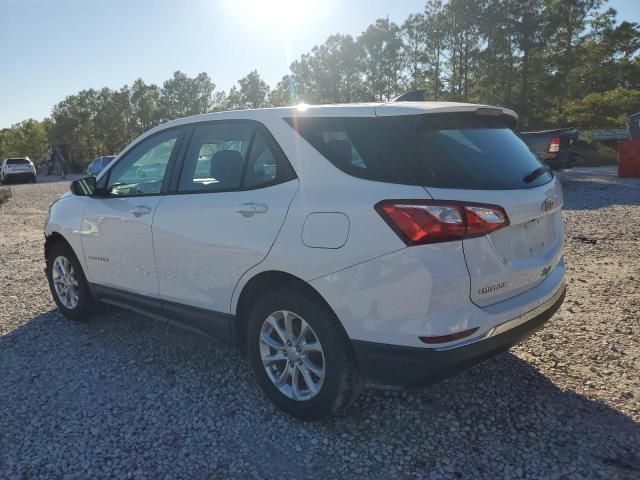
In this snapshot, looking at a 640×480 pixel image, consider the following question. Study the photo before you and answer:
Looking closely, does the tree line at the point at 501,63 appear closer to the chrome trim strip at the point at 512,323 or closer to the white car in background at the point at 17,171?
the white car in background at the point at 17,171

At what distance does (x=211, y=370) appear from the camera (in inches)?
142

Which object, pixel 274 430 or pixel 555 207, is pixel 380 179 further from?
pixel 274 430

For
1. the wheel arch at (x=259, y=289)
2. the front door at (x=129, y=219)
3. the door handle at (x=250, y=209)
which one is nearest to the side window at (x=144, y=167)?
the front door at (x=129, y=219)

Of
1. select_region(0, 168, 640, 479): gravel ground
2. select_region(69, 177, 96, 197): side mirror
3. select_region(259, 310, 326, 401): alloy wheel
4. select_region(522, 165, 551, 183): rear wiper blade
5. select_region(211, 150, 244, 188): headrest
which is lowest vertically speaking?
select_region(0, 168, 640, 479): gravel ground

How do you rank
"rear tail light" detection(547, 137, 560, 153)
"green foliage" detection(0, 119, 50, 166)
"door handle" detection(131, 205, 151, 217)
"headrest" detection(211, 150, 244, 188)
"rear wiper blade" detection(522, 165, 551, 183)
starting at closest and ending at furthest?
"rear wiper blade" detection(522, 165, 551, 183)
"headrest" detection(211, 150, 244, 188)
"door handle" detection(131, 205, 151, 217)
"rear tail light" detection(547, 137, 560, 153)
"green foliage" detection(0, 119, 50, 166)

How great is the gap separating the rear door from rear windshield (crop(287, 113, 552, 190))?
0.31 metres

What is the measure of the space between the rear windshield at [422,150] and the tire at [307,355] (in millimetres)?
762

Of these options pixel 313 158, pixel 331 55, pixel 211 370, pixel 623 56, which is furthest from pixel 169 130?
pixel 331 55

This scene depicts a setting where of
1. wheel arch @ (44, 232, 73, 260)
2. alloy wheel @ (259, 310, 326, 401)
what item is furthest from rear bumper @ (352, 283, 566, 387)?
wheel arch @ (44, 232, 73, 260)

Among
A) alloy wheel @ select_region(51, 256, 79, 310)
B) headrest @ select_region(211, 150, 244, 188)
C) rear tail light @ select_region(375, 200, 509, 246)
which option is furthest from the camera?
alloy wheel @ select_region(51, 256, 79, 310)

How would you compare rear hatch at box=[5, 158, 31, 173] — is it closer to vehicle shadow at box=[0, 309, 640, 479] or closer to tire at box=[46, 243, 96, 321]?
tire at box=[46, 243, 96, 321]

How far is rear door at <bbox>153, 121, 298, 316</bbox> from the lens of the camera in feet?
9.37

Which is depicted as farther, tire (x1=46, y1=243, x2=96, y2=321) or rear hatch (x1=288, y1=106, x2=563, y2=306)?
tire (x1=46, y1=243, x2=96, y2=321)

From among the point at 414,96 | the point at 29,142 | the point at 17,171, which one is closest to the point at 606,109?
the point at 414,96
